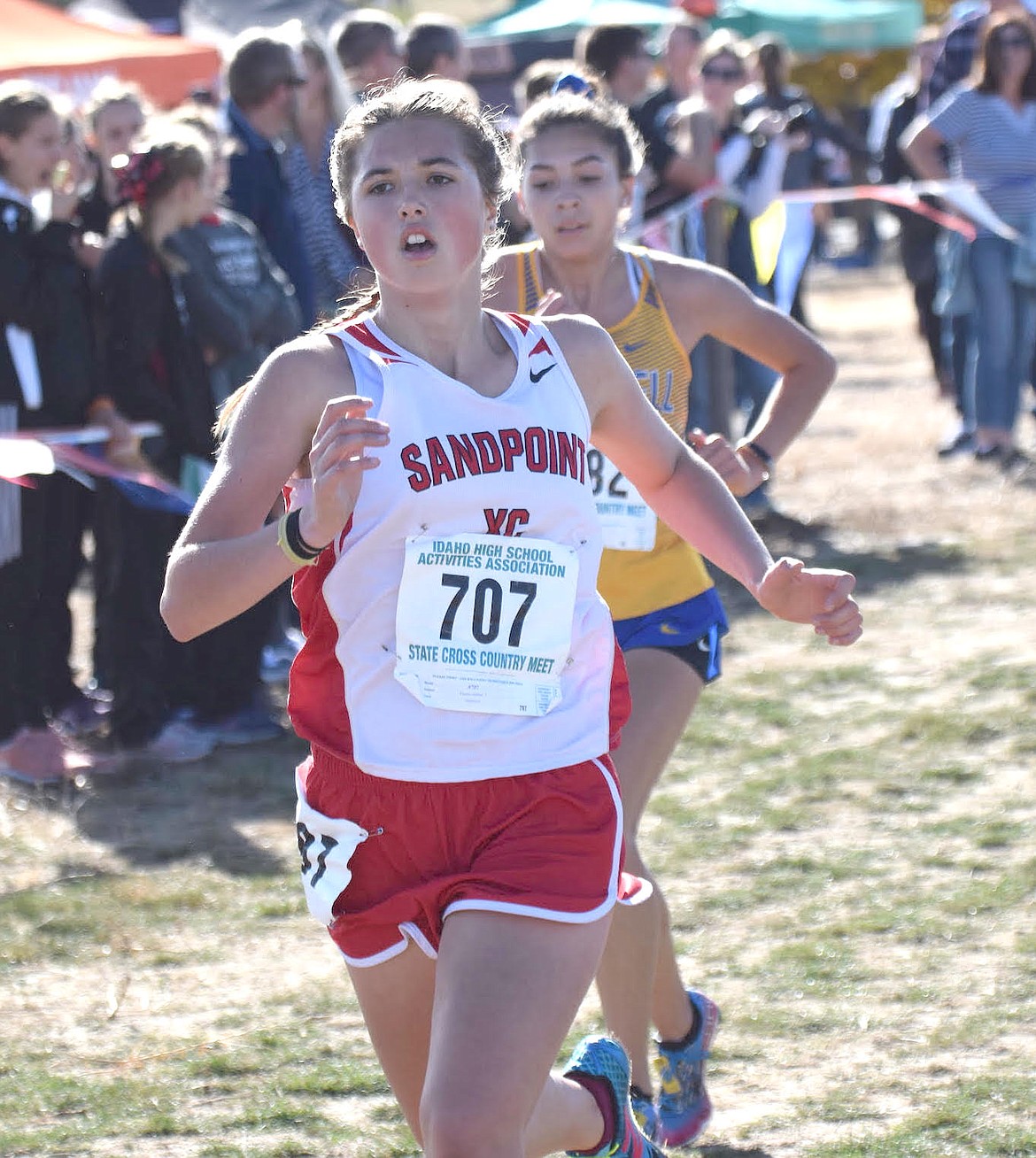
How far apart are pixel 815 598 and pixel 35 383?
387 centimetres

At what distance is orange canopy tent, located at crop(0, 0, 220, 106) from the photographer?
11.2 m

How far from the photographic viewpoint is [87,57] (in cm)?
1161

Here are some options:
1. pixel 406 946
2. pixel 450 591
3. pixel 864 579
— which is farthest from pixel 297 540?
pixel 864 579

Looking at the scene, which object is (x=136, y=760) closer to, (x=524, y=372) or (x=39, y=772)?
(x=39, y=772)

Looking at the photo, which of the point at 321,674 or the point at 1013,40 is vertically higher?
the point at 1013,40

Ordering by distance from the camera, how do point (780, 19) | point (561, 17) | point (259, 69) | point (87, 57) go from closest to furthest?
1. point (259, 69)
2. point (87, 57)
3. point (561, 17)
4. point (780, 19)

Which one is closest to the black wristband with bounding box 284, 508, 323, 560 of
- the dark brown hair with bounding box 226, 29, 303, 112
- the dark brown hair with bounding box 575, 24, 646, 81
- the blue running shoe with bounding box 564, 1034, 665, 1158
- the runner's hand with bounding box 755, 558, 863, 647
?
the runner's hand with bounding box 755, 558, 863, 647

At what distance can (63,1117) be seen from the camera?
12.6 ft

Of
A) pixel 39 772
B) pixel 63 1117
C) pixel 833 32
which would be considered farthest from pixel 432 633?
pixel 833 32

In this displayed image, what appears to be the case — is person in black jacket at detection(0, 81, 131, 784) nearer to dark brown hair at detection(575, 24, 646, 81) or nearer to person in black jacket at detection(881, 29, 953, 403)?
dark brown hair at detection(575, 24, 646, 81)

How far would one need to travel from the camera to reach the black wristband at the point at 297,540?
244cm

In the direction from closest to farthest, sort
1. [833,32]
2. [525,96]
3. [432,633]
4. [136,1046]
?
[432,633], [136,1046], [525,96], [833,32]

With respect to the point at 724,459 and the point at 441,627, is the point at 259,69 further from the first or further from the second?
the point at 441,627

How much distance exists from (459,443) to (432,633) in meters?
0.28
